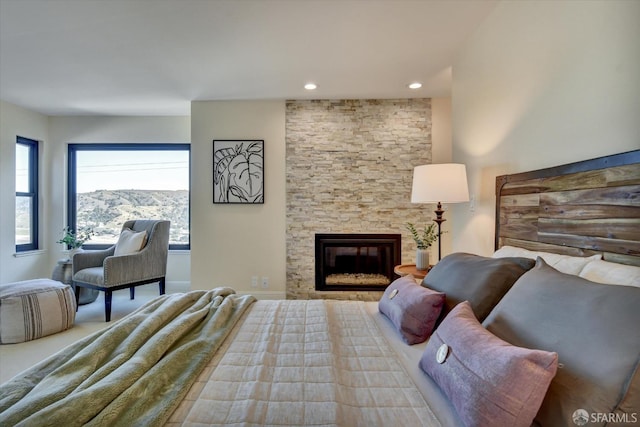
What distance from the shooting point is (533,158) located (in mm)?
1649

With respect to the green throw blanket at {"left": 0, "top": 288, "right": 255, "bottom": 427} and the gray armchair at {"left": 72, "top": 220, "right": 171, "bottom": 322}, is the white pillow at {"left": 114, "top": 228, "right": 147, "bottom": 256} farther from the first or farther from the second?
the green throw blanket at {"left": 0, "top": 288, "right": 255, "bottom": 427}

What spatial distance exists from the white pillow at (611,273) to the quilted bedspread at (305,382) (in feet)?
2.40

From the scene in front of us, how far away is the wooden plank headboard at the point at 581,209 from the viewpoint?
1.07m

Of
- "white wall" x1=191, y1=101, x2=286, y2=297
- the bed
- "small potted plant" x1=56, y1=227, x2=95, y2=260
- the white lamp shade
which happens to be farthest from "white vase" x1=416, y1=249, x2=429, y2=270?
"small potted plant" x1=56, y1=227, x2=95, y2=260

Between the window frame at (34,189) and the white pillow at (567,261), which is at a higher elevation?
the window frame at (34,189)

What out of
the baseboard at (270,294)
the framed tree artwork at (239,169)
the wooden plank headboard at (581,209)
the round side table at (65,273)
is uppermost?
the framed tree artwork at (239,169)

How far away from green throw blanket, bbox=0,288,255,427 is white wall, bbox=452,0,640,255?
1784 millimetres

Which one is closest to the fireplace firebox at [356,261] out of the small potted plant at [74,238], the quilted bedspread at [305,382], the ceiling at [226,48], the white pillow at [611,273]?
the ceiling at [226,48]

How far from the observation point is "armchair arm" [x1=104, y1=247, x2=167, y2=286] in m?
3.20

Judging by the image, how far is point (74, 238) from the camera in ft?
13.2

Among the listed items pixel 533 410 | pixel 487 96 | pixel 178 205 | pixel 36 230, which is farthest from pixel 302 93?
pixel 36 230

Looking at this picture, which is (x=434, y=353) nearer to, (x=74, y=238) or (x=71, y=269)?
(x=71, y=269)

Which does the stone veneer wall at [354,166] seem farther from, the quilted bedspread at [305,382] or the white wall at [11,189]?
the white wall at [11,189]

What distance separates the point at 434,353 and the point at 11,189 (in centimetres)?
Result: 514
